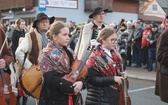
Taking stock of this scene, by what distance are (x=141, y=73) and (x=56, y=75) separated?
9.20 metres

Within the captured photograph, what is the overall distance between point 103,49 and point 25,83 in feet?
4.86

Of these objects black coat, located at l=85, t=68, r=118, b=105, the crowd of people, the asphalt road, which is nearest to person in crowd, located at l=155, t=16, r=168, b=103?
the crowd of people

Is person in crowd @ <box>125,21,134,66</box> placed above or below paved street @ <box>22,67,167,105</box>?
above

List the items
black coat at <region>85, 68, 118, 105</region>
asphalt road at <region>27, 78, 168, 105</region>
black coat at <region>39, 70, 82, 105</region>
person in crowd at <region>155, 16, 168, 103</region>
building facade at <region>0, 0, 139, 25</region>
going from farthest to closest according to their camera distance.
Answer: building facade at <region>0, 0, 139, 25</region>
asphalt road at <region>27, 78, 168, 105</region>
person in crowd at <region>155, 16, 168, 103</region>
black coat at <region>85, 68, 118, 105</region>
black coat at <region>39, 70, 82, 105</region>

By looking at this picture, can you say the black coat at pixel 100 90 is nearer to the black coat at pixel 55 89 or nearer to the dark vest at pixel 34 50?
the black coat at pixel 55 89

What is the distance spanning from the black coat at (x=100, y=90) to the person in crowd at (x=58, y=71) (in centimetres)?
39

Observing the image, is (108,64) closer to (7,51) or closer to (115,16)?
(7,51)

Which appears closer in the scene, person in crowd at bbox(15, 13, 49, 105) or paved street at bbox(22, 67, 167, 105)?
person in crowd at bbox(15, 13, 49, 105)

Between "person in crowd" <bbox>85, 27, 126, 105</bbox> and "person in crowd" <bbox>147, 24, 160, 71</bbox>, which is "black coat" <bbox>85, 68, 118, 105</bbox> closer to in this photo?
"person in crowd" <bbox>85, 27, 126, 105</bbox>

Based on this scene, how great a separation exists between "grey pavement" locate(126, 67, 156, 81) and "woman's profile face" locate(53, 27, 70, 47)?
7.83 m

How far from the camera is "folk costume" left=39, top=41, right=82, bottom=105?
140 inches

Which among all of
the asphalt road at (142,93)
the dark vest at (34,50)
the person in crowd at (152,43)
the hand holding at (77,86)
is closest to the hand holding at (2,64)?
the dark vest at (34,50)

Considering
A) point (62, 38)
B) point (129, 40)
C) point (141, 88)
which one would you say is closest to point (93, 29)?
point (62, 38)

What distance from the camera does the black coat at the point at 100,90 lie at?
4.08 metres
